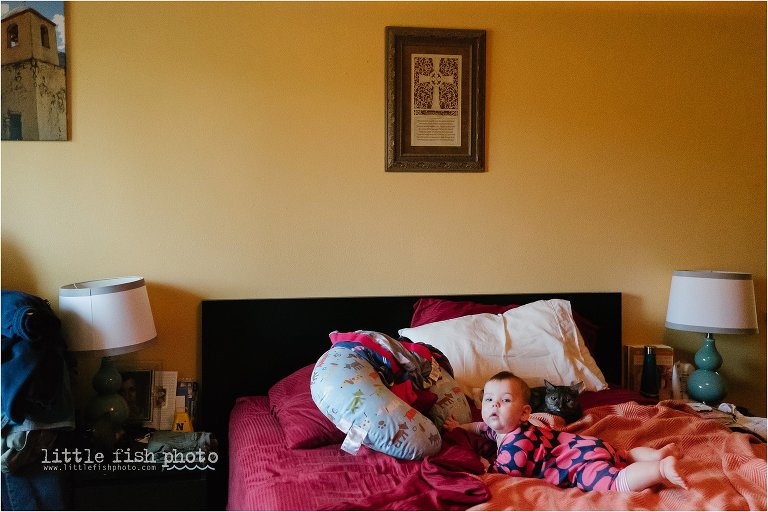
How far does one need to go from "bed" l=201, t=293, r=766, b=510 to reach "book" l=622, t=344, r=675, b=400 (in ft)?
0.19

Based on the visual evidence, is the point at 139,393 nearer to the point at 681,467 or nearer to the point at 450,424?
the point at 450,424

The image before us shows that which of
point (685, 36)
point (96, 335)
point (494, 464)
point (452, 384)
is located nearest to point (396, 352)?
point (452, 384)

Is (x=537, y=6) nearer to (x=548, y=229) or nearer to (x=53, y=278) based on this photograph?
(x=548, y=229)

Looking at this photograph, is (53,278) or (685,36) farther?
(685,36)

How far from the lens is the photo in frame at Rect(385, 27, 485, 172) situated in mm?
2768

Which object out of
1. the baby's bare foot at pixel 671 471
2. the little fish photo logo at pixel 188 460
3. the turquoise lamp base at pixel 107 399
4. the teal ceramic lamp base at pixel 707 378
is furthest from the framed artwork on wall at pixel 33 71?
the teal ceramic lamp base at pixel 707 378

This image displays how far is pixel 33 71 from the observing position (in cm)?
252

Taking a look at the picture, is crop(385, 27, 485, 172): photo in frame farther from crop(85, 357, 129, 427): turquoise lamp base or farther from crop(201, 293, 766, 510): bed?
crop(85, 357, 129, 427): turquoise lamp base

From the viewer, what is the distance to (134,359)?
267cm

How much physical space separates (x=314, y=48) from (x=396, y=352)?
1.36m

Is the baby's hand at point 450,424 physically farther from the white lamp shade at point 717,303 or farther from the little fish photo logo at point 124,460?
the white lamp shade at point 717,303

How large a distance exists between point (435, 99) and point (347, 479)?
1682 millimetres

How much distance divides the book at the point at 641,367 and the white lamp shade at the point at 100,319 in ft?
6.97

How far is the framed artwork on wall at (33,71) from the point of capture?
8.21ft
